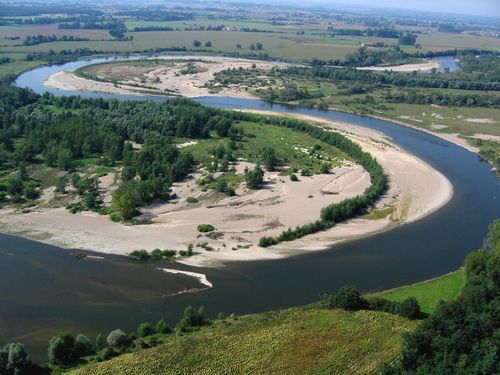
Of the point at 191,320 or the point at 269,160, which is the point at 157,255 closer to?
the point at 191,320

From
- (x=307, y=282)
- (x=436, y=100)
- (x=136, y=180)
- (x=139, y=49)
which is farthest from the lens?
(x=139, y=49)

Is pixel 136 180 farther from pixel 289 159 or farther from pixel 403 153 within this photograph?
pixel 403 153

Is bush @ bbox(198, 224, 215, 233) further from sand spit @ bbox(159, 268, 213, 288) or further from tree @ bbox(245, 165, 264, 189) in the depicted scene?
tree @ bbox(245, 165, 264, 189)

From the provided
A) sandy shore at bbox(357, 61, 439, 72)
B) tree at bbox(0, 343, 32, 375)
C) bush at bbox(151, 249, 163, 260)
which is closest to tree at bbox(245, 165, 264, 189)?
bush at bbox(151, 249, 163, 260)

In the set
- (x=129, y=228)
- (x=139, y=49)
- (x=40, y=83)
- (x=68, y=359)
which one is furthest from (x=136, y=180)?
(x=139, y=49)

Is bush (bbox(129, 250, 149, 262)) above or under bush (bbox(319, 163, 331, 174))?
under

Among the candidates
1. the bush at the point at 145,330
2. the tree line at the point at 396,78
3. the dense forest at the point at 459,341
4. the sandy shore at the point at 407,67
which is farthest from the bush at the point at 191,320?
the sandy shore at the point at 407,67
